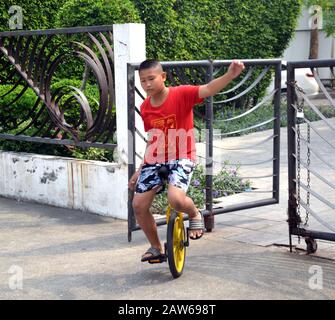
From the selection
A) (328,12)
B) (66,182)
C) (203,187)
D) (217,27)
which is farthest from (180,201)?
(328,12)

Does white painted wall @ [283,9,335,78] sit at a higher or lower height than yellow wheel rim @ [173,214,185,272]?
higher

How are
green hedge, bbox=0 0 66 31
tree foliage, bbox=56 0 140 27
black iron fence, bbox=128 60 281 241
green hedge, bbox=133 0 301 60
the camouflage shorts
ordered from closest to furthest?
Answer: 1. the camouflage shorts
2. black iron fence, bbox=128 60 281 241
3. tree foliage, bbox=56 0 140 27
4. green hedge, bbox=0 0 66 31
5. green hedge, bbox=133 0 301 60

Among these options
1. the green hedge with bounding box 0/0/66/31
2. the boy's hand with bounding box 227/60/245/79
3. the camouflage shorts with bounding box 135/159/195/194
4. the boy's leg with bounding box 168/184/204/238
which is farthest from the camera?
the green hedge with bounding box 0/0/66/31

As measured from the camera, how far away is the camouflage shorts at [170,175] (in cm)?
487

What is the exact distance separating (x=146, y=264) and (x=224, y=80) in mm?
1644

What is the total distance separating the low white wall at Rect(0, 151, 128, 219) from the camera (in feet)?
22.2

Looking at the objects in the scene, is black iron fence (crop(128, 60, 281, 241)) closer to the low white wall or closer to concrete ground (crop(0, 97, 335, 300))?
concrete ground (crop(0, 97, 335, 300))

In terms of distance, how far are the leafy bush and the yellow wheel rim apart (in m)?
1.77

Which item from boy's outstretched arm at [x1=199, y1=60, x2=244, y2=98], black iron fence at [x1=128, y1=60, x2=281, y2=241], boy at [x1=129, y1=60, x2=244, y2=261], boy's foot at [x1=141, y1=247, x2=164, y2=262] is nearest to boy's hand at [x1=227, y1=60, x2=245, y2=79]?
boy's outstretched arm at [x1=199, y1=60, x2=244, y2=98]

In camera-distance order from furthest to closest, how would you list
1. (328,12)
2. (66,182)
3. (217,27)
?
(328,12)
(217,27)
(66,182)

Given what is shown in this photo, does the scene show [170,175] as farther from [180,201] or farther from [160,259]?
[160,259]

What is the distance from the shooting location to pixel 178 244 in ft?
16.3

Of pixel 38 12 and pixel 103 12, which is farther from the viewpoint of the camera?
pixel 38 12
